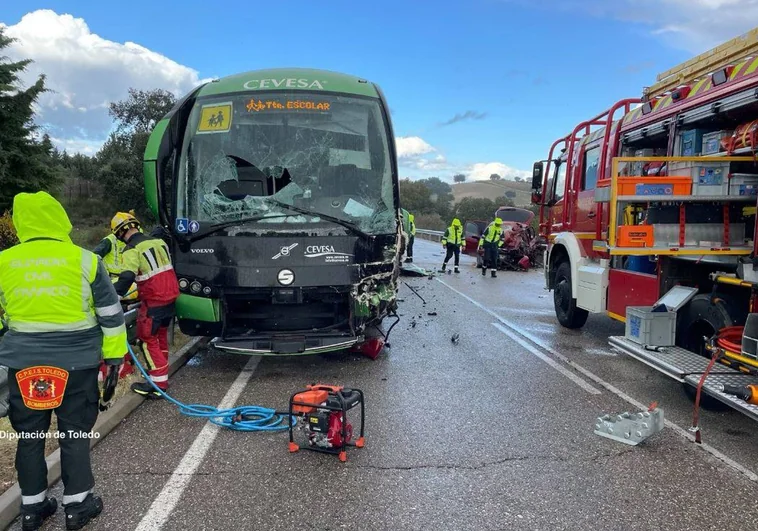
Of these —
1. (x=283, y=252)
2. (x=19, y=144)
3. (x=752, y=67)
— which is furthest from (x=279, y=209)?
(x=19, y=144)

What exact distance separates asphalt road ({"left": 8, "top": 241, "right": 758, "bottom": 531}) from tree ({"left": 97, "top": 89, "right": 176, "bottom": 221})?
2643cm

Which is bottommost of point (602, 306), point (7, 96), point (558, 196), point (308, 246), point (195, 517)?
point (195, 517)

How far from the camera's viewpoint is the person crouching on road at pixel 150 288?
17.5ft

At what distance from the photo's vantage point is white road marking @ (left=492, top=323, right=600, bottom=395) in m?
5.92

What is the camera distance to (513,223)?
20.8 metres

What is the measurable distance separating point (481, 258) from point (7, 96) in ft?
57.9

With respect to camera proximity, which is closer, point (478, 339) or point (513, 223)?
point (478, 339)

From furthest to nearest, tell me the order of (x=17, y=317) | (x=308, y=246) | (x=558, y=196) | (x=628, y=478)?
1. (x=558, y=196)
2. (x=308, y=246)
3. (x=628, y=478)
4. (x=17, y=317)

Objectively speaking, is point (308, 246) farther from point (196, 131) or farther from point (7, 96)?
point (7, 96)

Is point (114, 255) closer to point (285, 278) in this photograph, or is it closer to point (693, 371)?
point (285, 278)

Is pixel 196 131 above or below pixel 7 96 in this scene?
below

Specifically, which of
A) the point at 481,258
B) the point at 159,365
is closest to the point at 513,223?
the point at 481,258

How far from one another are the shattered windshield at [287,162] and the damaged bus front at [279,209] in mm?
11

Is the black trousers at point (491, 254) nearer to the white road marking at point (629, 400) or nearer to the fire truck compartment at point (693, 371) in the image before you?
the white road marking at point (629, 400)
